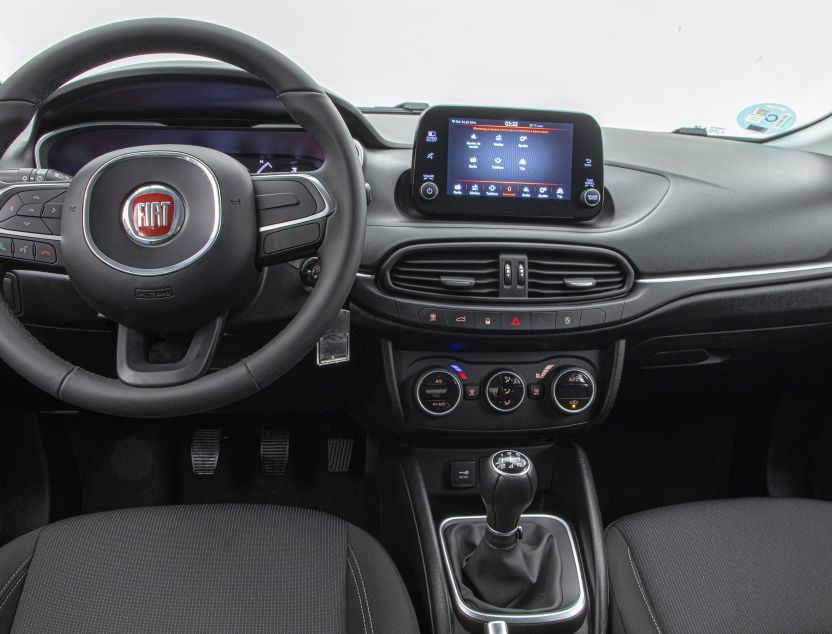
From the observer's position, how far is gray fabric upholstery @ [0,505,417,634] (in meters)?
0.96

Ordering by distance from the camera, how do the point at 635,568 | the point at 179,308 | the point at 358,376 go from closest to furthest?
the point at 179,308 < the point at 635,568 < the point at 358,376

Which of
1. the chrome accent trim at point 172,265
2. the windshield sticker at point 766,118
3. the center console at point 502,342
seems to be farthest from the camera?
the windshield sticker at point 766,118

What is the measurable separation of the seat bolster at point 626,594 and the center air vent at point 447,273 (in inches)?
19.6

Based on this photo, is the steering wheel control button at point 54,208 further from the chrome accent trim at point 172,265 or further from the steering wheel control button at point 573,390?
the steering wheel control button at point 573,390

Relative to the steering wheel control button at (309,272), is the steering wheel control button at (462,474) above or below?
below

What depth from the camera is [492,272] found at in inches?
47.9

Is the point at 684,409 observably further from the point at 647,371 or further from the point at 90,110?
the point at 90,110

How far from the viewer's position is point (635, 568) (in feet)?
3.72

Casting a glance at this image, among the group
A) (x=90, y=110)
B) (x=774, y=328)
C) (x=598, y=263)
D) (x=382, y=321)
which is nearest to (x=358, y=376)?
(x=382, y=321)

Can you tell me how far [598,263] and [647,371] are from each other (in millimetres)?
360

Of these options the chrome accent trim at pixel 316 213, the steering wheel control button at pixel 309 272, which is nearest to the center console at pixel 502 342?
the steering wheel control button at pixel 309 272

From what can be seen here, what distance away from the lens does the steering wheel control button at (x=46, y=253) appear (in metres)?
0.88

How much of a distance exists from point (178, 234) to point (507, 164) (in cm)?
65

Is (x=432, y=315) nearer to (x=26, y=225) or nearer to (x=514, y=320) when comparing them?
(x=514, y=320)
